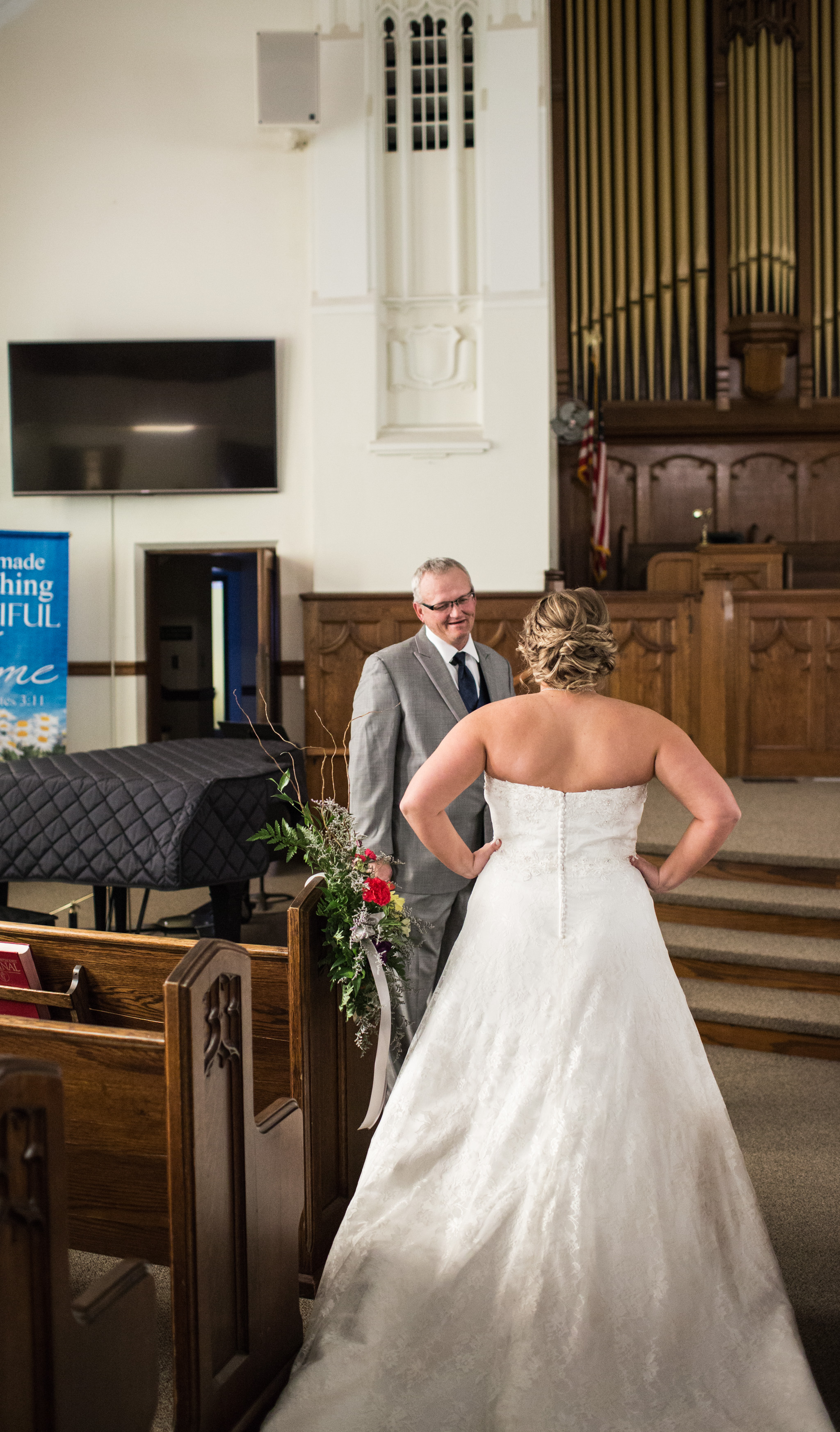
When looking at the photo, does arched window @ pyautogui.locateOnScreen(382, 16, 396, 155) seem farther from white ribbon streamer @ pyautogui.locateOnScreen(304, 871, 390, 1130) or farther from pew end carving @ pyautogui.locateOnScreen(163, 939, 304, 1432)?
pew end carving @ pyautogui.locateOnScreen(163, 939, 304, 1432)

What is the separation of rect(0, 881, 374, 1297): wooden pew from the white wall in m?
4.89

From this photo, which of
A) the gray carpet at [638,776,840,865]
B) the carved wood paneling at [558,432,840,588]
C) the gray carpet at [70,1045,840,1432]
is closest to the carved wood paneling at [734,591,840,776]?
the gray carpet at [638,776,840,865]

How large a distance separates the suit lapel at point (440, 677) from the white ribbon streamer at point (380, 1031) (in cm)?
79

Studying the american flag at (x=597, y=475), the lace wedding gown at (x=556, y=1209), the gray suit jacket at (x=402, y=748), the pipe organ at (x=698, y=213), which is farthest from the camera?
the pipe organ at (x=698, y=213)

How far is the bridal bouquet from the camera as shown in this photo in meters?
2.28

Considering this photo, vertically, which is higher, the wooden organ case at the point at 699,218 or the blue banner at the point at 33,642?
the wooden organ case at the point at 699,218

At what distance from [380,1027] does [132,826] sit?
1.53m

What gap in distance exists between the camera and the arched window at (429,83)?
6934 mm

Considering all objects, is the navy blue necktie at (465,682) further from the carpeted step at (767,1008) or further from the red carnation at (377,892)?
the carpeted step at (767,1008)

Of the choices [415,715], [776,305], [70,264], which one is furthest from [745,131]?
[415,715]

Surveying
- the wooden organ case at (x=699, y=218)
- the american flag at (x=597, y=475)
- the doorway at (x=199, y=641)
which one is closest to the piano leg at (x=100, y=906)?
the doorway at (x=199, y=641)

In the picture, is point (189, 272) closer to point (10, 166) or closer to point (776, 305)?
point (10, 166)

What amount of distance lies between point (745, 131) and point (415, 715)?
21.3 ft

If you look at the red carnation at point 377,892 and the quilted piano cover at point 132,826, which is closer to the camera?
the red carnation at point 377,892
